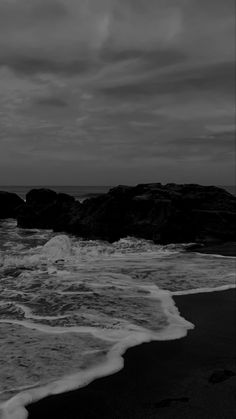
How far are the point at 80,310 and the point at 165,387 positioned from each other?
3.25 meters

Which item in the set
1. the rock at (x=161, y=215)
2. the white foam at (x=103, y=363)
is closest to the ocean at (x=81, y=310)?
the white foam at (x=103, y=363)

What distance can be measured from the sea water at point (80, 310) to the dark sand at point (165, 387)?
0.72 feet

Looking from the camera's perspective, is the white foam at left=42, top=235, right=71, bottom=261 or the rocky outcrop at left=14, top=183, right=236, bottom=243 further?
the rocky outcrop at left=14, top=183, right=236, bottom=243

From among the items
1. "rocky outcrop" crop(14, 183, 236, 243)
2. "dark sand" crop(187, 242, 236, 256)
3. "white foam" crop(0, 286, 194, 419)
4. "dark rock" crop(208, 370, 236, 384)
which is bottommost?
"dark sand" crop(187, 242, 236, 256)

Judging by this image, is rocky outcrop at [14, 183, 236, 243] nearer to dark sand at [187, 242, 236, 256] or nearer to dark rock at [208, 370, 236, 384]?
dark sand at [187, 242, 236, 256]

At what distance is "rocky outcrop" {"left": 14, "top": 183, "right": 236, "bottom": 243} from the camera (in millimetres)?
20156

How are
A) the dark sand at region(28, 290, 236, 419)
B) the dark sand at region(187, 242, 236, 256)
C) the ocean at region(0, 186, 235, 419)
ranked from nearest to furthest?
1. the dark sand at region(28, 290, 236, 419)
2. the ocean at region(0, 186, 235, 419)
3. the dark sand at region(187, 242, 236, 256)

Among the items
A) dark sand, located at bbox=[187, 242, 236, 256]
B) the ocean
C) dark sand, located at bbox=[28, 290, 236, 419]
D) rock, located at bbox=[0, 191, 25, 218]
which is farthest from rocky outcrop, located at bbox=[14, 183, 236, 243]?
dark sand, located at bbox=[28, 290, 236, 419]

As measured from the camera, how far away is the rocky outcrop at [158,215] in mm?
20156

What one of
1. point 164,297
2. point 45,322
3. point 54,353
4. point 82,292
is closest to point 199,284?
point 164,297

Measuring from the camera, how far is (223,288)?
9.48 m

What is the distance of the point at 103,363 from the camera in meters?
5.16

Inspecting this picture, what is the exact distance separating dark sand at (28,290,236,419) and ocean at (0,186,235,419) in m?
0.22

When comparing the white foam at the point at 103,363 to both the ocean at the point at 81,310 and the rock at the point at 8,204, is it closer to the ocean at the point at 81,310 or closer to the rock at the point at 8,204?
the ocean at the point at 81,310
